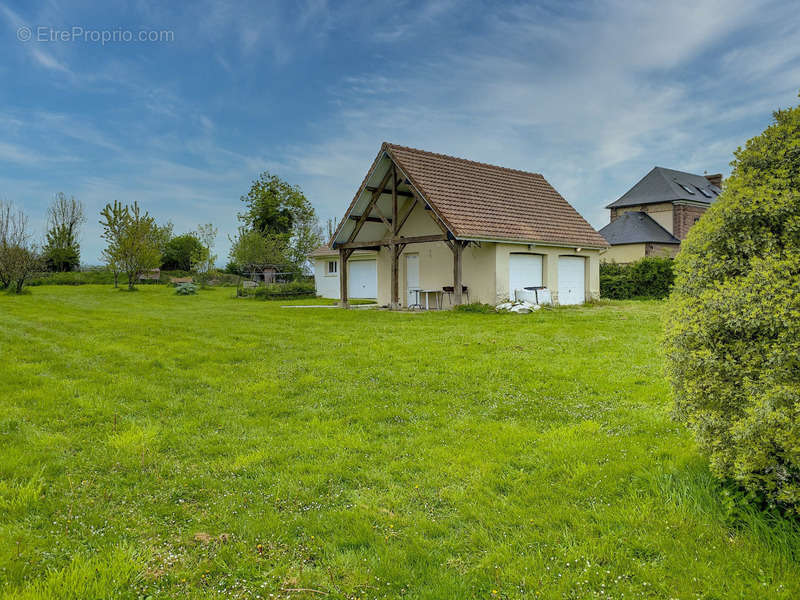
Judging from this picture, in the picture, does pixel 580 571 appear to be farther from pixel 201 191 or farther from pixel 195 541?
pixel 201 191

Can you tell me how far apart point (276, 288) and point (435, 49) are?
18.0m

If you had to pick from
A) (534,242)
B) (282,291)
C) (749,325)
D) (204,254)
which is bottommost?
(749,325)

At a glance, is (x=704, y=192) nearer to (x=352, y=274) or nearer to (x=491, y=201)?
(x=491, y=201)

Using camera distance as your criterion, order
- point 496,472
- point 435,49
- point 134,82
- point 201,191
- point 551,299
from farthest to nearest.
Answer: point 201,191 < point 134,82 < point 551,299 < point 435,49 < point 496,472

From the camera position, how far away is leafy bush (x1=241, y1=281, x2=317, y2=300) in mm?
29125

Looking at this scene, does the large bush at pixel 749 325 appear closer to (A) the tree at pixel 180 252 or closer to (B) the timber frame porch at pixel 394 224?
(B) the timber frame porch at pixel 394 224

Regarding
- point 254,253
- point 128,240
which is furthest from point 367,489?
point 254,253

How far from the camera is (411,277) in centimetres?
2033

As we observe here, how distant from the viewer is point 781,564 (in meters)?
2.47

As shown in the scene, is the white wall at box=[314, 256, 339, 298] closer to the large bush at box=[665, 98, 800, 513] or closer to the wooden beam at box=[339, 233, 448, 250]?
the wooden beam at box=[339, 233, 448, 250]

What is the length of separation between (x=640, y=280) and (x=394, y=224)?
44.0ft

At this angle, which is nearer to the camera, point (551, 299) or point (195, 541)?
point (195, 541)

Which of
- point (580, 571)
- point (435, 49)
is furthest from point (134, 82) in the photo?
point (580, 571)

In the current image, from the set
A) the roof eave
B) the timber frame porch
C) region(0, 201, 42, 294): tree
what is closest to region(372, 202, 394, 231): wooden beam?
the timber frame porch
